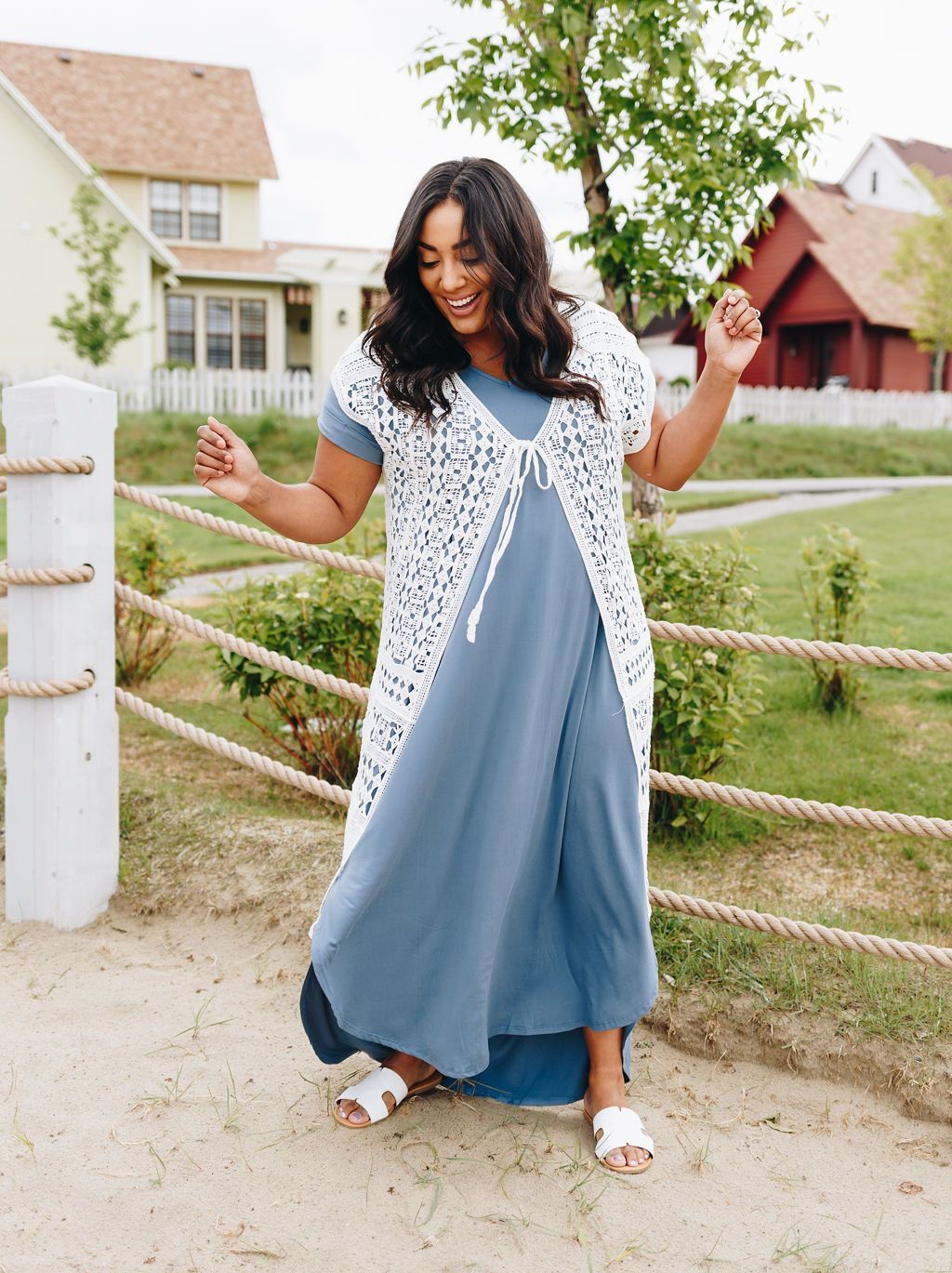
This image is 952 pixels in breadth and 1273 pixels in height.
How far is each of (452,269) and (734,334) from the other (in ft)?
1.71

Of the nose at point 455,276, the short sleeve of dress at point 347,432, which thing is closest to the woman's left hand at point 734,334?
the nose at point 455,276

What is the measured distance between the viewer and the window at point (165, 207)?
24500mm

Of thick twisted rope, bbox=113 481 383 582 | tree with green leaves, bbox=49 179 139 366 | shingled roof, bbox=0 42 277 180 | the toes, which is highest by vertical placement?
shingled roof, bbox=0 42 277 180

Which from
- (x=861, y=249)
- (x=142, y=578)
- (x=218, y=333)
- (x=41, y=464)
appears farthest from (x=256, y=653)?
(x=861, y=249)

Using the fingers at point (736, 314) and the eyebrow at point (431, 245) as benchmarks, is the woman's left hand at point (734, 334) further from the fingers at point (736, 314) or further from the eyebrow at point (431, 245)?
the eyebrow at point (431, 245)

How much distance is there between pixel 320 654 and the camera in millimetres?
4641

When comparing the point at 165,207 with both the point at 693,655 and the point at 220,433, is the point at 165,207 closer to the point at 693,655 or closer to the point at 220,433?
the point at 693,655

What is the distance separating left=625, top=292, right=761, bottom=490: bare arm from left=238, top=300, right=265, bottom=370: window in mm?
24228

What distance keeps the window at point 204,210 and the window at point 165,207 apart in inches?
9.2

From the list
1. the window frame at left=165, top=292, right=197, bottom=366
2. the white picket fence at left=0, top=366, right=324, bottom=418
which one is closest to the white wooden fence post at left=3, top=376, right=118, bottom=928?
the white picket fence at left=0, top=366, right=324, bottom=418

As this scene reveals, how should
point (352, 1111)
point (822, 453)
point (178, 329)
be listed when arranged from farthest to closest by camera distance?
point (178, 329) → point (822, 453) → point (352, 1111)

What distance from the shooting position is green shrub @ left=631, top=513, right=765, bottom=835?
4.11 metres

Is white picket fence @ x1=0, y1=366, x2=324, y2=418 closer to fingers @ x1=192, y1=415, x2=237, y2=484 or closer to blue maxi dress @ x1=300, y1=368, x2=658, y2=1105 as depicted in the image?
fingers @ x1=192, y1=415, x2=237, y2=484

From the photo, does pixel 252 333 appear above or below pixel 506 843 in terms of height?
above
